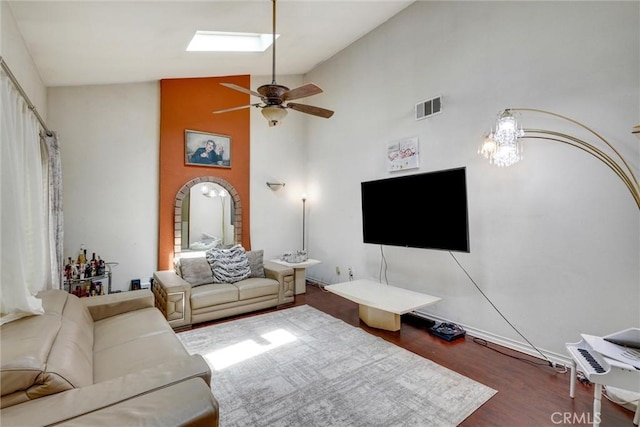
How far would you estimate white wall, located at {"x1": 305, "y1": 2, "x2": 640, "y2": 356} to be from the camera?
2242mm

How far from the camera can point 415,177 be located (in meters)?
3.24

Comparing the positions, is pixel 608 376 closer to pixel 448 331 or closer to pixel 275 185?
pixel 448 331

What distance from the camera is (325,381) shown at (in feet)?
7.45

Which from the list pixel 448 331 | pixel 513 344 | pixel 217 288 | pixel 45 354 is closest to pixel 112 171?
pixel 217 288

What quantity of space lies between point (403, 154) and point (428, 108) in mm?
640

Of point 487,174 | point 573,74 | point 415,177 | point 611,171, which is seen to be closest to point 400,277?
point 415,177

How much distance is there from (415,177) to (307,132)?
314cm

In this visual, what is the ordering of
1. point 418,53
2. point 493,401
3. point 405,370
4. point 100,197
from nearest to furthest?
point 493,401
point 405,370
point 418,53
point 100,197

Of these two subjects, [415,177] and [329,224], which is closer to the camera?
[415,177]

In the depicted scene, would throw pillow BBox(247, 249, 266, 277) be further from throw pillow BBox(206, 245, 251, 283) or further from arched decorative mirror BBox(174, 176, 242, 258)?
arched decorative mirror BBox(174, 176, 242, 258)

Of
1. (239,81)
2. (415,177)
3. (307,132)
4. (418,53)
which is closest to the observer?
(415,177)

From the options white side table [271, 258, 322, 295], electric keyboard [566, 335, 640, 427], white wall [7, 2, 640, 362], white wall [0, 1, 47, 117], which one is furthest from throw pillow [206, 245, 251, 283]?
electric keyboard [566, 335, 640, 427]

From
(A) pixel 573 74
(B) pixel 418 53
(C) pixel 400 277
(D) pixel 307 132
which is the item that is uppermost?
(B) pixel 418 53

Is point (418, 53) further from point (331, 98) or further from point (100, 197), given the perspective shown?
point (100, 197)
